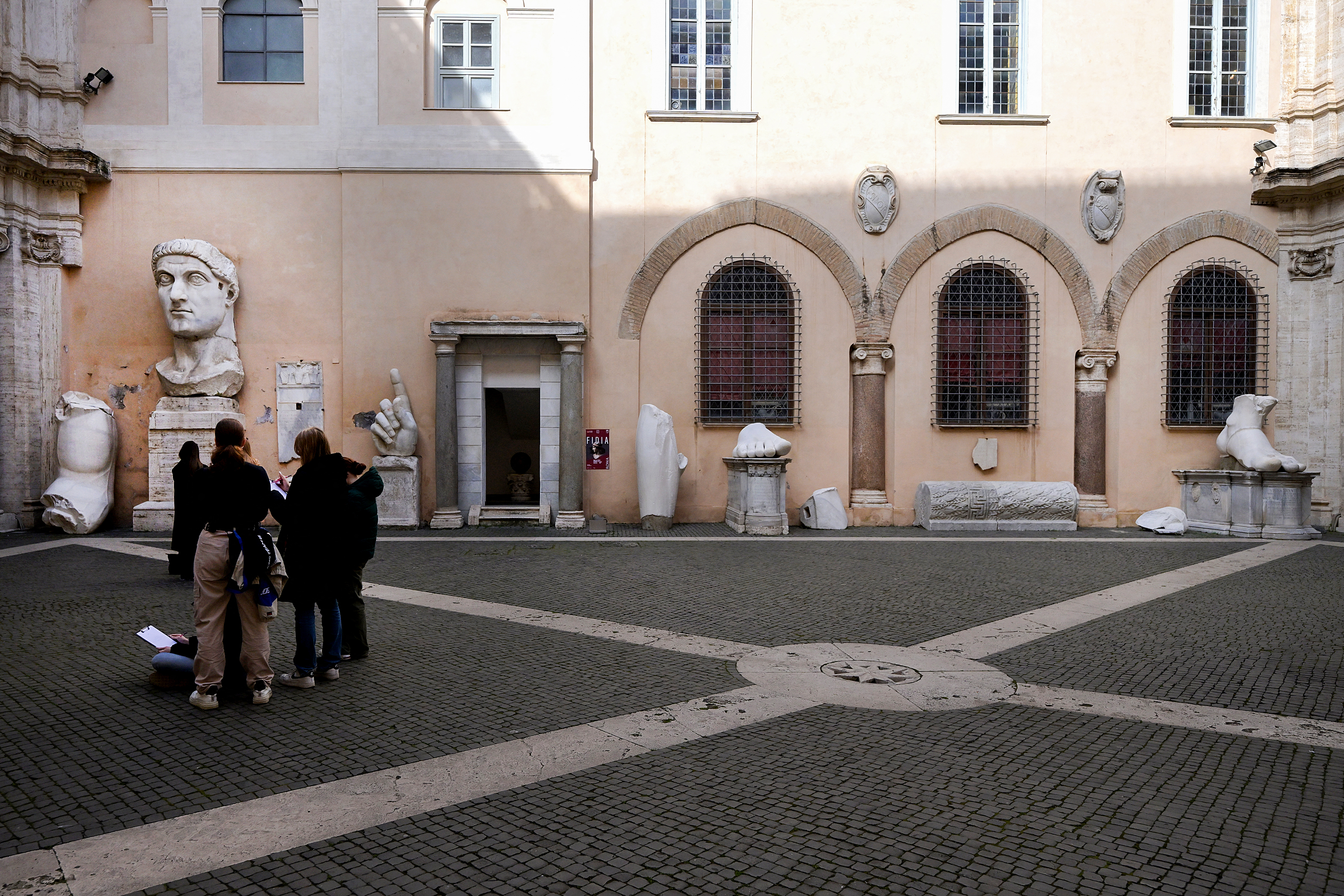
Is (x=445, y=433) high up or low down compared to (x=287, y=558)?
up

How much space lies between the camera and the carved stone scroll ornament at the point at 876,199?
47.0 ft

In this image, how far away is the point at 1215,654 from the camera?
6.21m

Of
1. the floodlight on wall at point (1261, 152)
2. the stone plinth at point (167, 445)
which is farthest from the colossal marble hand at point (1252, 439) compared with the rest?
the stone plinth at point (167, 445)

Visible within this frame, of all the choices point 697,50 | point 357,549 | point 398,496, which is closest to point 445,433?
point 398,496

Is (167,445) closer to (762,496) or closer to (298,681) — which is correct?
(762,496)

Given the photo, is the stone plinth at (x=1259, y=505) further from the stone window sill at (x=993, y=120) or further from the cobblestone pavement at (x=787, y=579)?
the stone window sill at (x=993, y=120)

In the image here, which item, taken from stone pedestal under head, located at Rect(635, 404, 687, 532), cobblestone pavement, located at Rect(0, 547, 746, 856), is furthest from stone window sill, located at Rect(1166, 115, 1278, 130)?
cobblestone pavement, located at Rect(0, 547, 746, 856)

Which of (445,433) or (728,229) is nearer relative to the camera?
(445,433)

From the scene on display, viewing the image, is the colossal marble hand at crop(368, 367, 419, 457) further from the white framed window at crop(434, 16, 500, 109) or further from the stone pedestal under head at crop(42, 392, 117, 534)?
the white framed window at crop(434, 16, 500, 109)

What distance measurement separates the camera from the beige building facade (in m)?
13.8

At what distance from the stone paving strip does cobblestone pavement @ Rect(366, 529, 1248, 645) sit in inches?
20.2

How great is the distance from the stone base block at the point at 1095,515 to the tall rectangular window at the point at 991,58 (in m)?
6.44

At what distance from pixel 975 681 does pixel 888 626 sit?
1499mm

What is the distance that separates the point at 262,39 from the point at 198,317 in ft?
14.8
